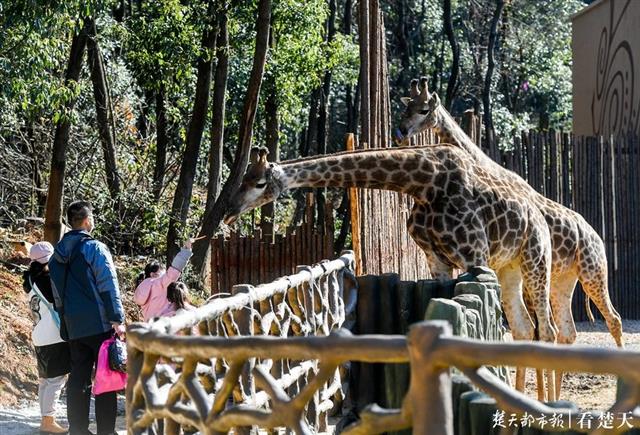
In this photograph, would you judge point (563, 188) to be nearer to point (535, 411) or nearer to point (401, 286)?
point (401, 286)

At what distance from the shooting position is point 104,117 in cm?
1809

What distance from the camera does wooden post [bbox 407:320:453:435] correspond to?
284cm

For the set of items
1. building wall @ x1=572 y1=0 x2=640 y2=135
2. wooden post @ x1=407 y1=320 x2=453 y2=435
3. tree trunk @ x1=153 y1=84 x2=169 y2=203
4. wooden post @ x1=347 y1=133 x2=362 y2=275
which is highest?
building wall @ x1=572 y1=0 x2=640 y2=135

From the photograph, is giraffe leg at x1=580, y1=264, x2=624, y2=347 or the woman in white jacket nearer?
the woman in white jacket

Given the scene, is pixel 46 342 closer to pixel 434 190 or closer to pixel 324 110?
pixel 434 190

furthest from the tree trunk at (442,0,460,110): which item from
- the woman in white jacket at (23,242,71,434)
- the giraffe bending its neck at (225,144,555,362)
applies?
the woman in white jacket at (23,242,71,434)

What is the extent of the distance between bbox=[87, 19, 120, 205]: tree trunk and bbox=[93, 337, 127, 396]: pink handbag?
33.1 ft

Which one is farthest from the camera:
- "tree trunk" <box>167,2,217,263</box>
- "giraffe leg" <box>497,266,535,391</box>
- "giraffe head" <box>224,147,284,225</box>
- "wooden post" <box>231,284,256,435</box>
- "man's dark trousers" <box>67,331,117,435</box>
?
"tree trunk" <box>167,2,217,263</box>

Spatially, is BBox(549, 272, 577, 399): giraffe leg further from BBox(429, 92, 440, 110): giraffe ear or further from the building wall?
the building wall

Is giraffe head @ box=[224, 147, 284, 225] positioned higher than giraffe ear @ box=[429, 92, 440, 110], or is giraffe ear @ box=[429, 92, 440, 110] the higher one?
giraffe ear @ box=[429, 92, 440, 110]

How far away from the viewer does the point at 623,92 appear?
2048 centimetres

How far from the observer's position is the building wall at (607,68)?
66.4 feet

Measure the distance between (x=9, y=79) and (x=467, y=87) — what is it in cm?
2097

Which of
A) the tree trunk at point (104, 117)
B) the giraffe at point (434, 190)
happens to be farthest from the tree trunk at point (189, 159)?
the giraffe at point (434, 190)
